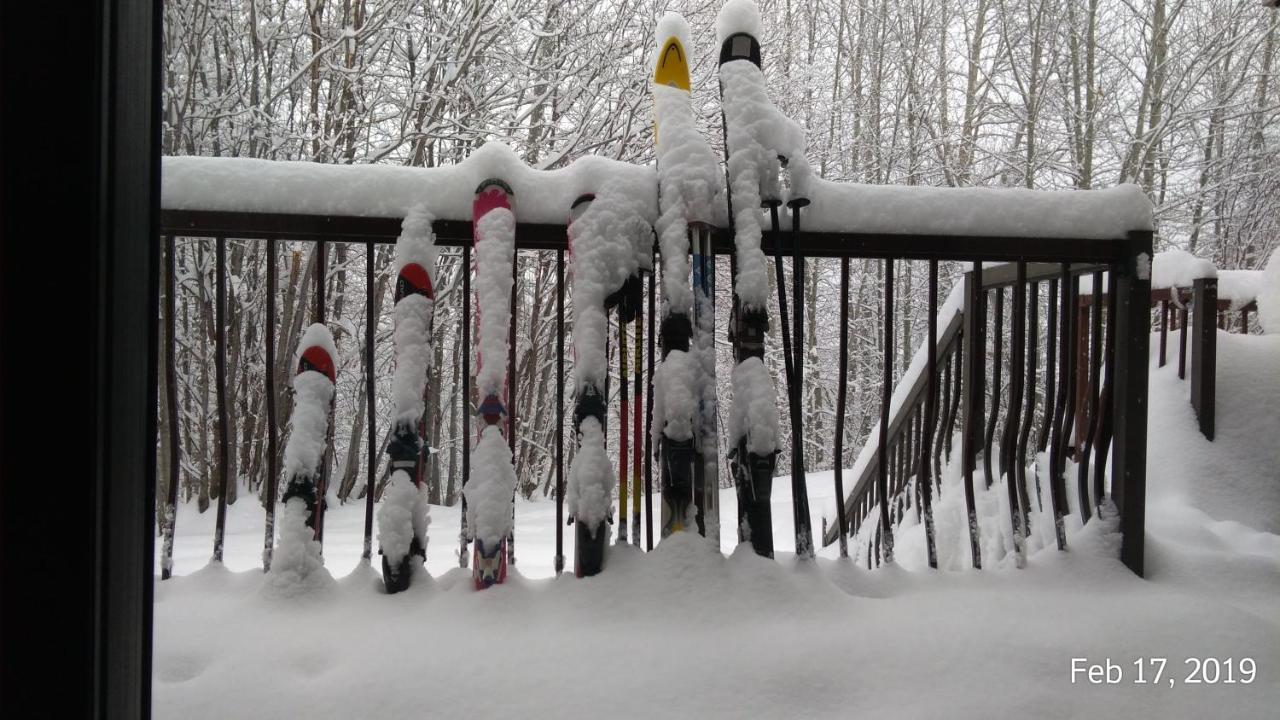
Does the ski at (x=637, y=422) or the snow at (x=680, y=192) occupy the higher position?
the snow at (x=680, y=192)

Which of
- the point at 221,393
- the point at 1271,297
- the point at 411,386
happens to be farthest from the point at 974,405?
the point at 1271,297

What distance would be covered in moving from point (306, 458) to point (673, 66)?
1.43 meters

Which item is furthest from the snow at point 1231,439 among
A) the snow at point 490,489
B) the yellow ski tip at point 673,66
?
the snow at point 490,489

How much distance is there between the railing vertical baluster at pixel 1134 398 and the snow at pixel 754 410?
3.33 ft

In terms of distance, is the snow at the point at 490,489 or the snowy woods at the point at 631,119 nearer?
the snow at the point at 490,489

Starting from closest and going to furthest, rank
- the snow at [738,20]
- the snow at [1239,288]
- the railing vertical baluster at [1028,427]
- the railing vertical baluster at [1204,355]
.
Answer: the snow at [738,20] → the railing vertical baluster at [1028,427] → the railing vertical baluster at [1204,355] → the snow at [1239,288]

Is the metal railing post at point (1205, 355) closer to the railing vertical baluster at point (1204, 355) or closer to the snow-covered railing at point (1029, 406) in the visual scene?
the railing vertical baluster at point (1204, 355)

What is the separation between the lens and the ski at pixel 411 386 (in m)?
1.66

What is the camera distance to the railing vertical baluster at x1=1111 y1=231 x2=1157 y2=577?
1834 mm

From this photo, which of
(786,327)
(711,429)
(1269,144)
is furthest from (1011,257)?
(1269,144)

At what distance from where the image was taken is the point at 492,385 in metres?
1.68

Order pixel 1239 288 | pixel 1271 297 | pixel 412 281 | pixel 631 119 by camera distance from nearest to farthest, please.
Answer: pixel 412 281, pixel 1271 297, pixel 1239 288, pixel 631 119

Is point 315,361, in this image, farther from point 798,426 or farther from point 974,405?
point 974,405

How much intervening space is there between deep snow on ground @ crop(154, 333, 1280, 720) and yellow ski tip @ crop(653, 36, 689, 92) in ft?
4.09
